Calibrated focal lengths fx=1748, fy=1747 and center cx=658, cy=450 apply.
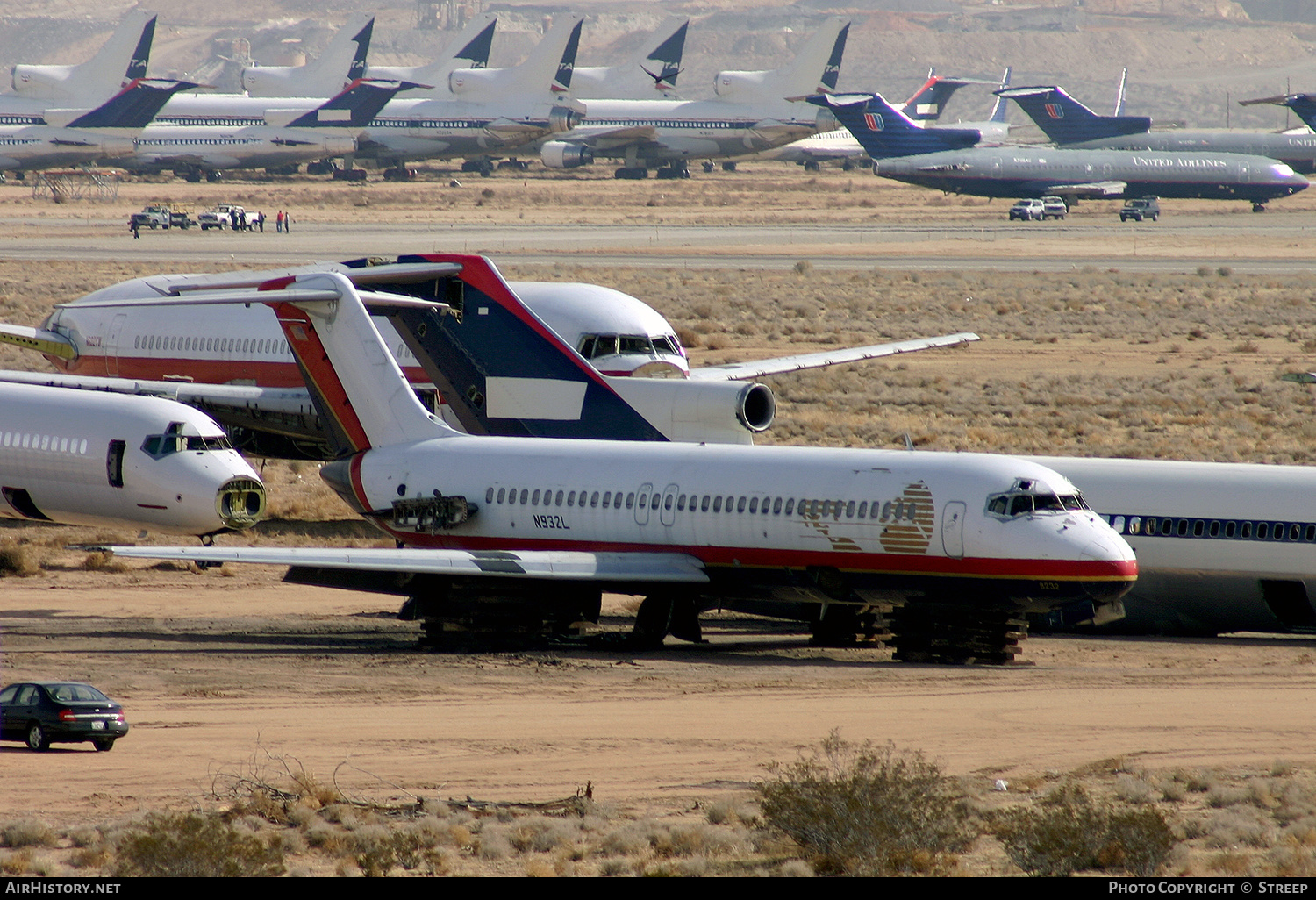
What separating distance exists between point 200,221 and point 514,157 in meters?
73.1

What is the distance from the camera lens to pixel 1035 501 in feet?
83.3

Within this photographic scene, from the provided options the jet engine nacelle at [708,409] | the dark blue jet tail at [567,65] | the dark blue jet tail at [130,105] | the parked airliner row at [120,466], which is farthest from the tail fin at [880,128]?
the parked airliner row at [120,466]

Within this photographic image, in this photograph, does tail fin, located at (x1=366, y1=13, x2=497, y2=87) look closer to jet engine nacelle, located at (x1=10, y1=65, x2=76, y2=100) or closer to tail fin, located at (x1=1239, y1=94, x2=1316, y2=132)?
jet engine nacelle, located at (x1=10, y1=65, x2=76, y2=100)

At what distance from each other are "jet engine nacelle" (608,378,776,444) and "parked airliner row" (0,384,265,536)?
7.60m

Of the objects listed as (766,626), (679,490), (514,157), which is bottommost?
(766,626)

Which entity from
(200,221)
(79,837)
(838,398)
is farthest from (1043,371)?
(200,221)

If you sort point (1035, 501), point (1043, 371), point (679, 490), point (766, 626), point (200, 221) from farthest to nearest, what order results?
point (200, 221) < point (1043, 371) < point (766, 626) < point (679, 490) < point (1035, 501)

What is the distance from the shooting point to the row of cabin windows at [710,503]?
25.9 meters

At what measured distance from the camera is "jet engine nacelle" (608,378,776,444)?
34125 millimetres

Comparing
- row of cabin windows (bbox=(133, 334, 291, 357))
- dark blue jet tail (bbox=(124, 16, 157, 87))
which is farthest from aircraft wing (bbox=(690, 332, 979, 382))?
dark blue jet tail (bbox=(124, 16, 157, 87))

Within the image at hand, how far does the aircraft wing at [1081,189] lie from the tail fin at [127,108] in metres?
64.4

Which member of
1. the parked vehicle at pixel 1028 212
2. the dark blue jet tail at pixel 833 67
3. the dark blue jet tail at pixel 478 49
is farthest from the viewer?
the dark blue jet tail at pixel 478 49

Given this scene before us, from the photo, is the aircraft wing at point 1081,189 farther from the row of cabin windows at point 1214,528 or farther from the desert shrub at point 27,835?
the desert shrub at point 27,835

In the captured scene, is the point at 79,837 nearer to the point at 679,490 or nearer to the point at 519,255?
the point at 679,490
